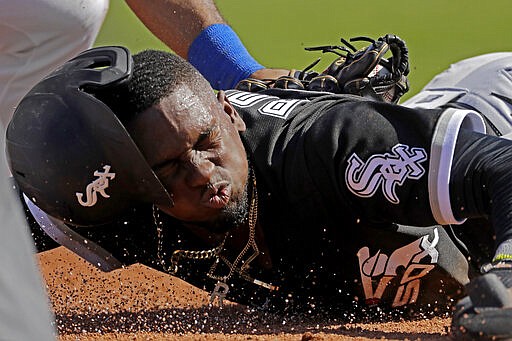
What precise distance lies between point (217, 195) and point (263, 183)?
18 centimetres

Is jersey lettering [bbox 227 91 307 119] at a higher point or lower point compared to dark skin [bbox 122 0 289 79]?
higher

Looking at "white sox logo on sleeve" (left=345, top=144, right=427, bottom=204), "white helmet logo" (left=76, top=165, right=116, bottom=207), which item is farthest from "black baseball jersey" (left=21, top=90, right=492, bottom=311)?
"white helmet logo" (left=76, top=165, right=116, bottom=207)

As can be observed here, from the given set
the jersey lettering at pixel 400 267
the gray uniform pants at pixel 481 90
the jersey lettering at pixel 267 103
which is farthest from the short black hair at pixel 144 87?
the gray uniform pants at pixel 481 90

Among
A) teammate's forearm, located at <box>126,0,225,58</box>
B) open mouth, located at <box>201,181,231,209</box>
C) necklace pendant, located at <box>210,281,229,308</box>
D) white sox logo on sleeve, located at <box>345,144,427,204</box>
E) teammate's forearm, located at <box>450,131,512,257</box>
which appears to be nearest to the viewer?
teammate's forearm, located at <box>450,131,512,257</box>

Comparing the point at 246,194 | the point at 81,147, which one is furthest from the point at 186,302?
the point at 81,147

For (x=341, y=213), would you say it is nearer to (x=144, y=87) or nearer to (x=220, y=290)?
(x=220, y=290)

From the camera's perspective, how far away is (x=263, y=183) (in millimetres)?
2461

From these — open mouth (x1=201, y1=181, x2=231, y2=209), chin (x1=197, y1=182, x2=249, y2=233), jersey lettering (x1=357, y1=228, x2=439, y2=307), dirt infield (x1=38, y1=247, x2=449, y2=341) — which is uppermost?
open mouth (x1=201, y1=181, x2=231, y2=209)

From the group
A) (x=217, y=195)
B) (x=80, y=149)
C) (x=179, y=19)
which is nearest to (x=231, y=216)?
(x=217, y=195)

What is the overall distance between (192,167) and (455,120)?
676mm

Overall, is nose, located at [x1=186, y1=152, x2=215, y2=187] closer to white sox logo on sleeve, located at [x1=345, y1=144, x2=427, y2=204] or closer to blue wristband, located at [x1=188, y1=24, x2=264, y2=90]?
white sox logo on sleeve, located at [x1=345, y1=144, x2=427, y2=204]

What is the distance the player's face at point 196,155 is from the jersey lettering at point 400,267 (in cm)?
40

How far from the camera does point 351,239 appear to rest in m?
2.47

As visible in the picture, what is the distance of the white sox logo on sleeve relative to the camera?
2.21 m
